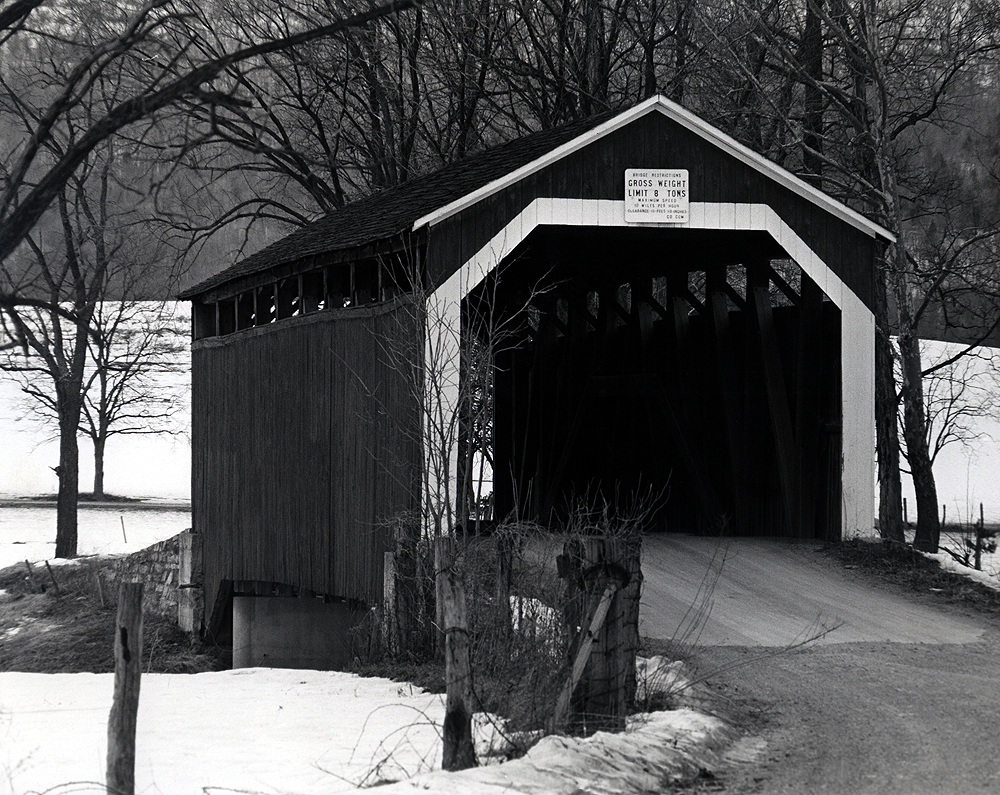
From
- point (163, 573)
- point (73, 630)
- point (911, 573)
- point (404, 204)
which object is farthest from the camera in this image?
point (163, 573)

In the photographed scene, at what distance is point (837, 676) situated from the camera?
895 centimetres

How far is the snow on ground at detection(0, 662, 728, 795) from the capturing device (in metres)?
6.26

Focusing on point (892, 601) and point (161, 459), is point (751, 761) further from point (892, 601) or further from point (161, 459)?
point (161, 459)

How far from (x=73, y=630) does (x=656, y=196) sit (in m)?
11.7

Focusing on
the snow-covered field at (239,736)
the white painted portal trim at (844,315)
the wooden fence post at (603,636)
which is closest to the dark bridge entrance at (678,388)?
the white painted portal trim at (844,315)

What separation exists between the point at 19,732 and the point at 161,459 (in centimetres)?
4179

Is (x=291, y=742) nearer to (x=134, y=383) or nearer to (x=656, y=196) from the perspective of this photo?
(x=656, y=196)

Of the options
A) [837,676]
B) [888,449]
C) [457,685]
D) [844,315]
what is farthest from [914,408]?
[457,685]

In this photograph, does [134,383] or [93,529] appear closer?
[93,529]

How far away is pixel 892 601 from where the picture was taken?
1180 centimetres

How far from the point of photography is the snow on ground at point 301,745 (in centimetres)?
626

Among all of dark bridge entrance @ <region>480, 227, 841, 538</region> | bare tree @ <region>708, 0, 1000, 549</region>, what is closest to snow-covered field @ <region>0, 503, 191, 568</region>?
dark bridge entrance @ <region>480, 227, 841, 538</region>

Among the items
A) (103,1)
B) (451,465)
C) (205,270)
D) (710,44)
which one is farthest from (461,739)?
(205,270)

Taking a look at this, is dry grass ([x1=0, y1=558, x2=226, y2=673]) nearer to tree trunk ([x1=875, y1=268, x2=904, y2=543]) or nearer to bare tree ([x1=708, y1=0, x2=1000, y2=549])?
tree trunk ([x1=875, y1=268, x2=904, y2=543])
